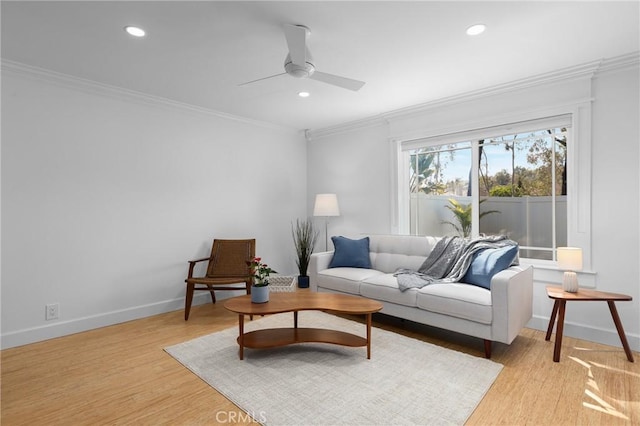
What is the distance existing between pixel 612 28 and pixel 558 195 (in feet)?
5.04

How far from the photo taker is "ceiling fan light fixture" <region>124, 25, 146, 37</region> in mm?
2406

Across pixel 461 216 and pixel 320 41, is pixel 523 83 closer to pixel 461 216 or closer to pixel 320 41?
pixel 461 216

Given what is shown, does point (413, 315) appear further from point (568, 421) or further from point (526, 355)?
point (568, 421)

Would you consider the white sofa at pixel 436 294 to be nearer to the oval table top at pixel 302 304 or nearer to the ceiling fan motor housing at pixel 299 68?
the oval table top at pixel 302 304

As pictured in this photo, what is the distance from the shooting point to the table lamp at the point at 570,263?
2760mm

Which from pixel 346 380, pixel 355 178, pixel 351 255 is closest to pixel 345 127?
pixel 355 178

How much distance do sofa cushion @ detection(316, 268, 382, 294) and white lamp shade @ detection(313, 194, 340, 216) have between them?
1.14 meters

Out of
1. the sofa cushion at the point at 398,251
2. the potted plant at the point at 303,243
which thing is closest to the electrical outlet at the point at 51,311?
the potted plant at the point at 303,243

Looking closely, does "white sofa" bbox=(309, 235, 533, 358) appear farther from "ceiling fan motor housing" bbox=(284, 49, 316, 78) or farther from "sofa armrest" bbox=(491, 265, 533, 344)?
"ceiling fan motor housing" bbox=(284, 49, 316, 78)

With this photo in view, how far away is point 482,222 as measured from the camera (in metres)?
3.93

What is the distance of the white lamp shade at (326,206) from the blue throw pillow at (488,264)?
7.27 feet

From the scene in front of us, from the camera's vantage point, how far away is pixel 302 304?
108 inches

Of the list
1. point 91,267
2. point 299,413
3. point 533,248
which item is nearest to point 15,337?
point 91,267

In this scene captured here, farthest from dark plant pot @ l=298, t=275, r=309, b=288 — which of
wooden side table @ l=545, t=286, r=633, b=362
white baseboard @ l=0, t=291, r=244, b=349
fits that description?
wooden side table @ l=545, t=286, r=633, b=362
